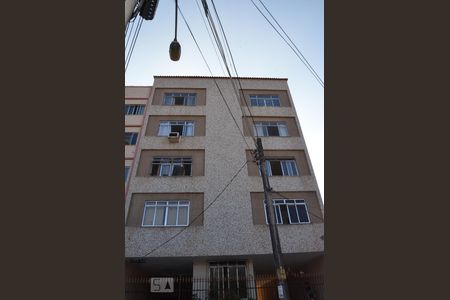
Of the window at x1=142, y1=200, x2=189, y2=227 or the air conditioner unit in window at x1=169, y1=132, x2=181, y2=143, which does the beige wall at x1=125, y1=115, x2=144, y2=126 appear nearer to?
the air conditioner unit in window at x1=169, y1=132, x2=181, y2=143

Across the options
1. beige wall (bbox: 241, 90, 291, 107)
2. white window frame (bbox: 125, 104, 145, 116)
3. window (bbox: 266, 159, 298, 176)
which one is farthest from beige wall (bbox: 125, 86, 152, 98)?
window (bbox: 266, 159, 298, 176)

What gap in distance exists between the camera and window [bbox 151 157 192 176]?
49.9 feet

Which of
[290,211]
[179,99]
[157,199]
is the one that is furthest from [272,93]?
[157,199]

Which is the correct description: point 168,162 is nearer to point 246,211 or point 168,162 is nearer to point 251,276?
point 246,211

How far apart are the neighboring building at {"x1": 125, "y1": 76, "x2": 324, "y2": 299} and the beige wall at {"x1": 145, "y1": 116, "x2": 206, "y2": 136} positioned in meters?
0.07

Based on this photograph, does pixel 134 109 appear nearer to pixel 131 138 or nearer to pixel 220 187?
pixel 131 138

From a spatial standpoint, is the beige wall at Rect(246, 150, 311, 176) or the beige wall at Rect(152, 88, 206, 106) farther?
the beige wall at Rect(152, 88, 206, 106)

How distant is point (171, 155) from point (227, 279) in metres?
7.71

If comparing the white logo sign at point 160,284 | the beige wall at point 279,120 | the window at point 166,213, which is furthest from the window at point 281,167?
the white logo sign at point 160,284

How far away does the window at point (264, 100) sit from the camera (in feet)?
62.1

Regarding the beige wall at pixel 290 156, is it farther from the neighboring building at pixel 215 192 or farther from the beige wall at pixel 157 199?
the beige wall at pixel 157 199

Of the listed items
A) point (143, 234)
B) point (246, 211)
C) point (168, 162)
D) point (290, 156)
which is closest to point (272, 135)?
point (290, 156)

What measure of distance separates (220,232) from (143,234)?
3829mm

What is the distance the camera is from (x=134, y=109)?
19703 mm
